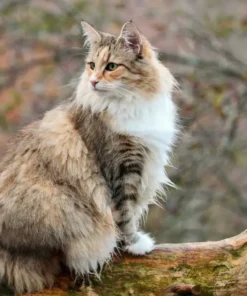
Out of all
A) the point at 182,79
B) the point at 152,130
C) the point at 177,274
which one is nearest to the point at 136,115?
the point at 152,130

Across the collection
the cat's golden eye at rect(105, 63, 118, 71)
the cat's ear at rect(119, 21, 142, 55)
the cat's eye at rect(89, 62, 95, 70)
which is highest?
the cat's ear at rect(119, 21, 142, 55)

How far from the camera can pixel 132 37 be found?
138 inches

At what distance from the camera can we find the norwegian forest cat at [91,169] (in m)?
3.28

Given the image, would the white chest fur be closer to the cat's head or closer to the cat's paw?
the cat's head

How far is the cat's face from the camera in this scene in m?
3.47

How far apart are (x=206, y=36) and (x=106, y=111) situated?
7.72ft

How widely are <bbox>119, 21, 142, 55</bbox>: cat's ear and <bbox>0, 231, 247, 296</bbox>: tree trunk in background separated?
1.06m

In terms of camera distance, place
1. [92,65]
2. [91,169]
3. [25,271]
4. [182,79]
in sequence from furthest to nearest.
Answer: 1. [182,79]
2. [92,65]
3. [91,169]
4. [25,271]

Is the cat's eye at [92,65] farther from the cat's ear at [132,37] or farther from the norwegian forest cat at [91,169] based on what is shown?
the cat's ear at [132,37]

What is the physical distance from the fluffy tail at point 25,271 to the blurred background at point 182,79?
6.78 ft

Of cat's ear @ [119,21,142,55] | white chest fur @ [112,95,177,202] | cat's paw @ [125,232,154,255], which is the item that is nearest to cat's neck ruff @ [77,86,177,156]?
white chest fur @ [112,95,177,202]

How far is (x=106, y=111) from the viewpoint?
3.51 meters

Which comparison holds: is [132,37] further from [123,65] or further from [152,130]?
[152,130]

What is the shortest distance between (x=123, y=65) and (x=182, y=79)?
2.21m
